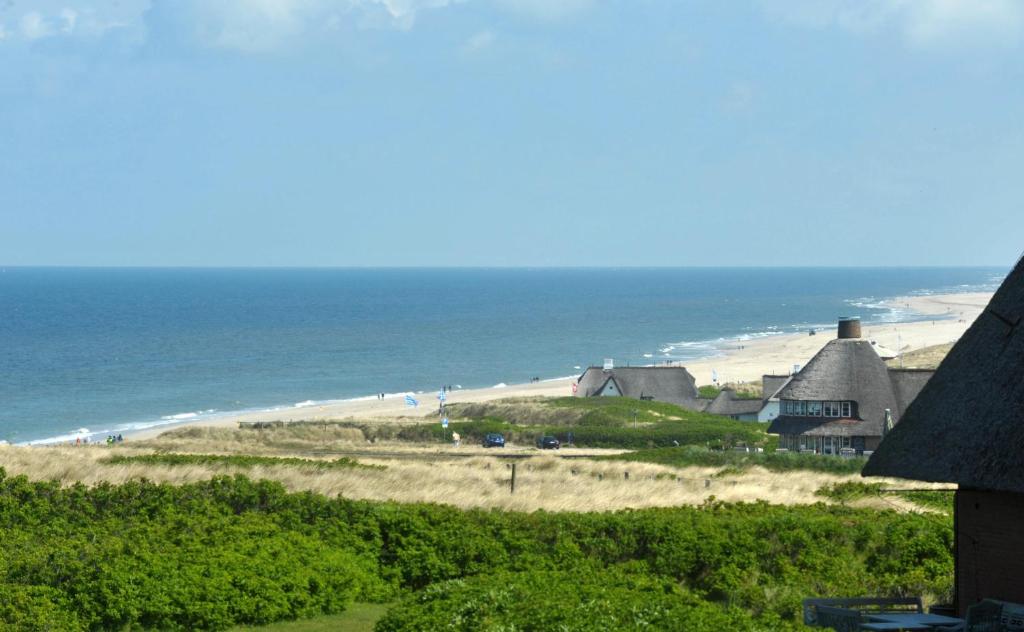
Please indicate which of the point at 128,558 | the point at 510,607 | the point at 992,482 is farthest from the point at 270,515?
the point at 992,482

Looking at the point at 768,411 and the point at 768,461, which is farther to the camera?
the point at 768,411

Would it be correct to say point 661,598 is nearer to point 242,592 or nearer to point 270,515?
point 242,592

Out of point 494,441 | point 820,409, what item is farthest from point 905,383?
point 494,441

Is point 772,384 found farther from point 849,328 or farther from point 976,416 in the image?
point 976,416

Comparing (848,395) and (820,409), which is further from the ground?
(848,395)

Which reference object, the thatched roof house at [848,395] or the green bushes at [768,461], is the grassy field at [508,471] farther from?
the thatched roof house at [848,395]

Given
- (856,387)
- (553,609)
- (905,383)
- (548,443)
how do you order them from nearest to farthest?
(553,609) < (856,387) < (905,383) < (548,443)
